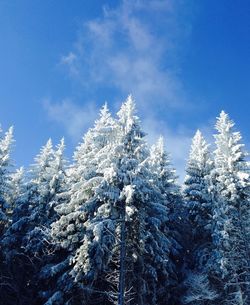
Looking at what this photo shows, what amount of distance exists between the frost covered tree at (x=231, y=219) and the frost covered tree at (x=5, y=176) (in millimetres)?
17188

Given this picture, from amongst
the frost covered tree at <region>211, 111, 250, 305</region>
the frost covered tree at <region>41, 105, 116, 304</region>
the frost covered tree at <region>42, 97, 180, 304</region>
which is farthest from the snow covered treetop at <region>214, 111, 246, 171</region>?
the frost covered tree at <region>41, 105, 116, 304</region>

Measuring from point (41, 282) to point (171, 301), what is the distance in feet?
33.2

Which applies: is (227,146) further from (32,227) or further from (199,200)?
(32,227)

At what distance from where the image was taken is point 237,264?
82.1 feet

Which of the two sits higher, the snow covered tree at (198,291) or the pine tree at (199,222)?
the pine tree at (199,222)

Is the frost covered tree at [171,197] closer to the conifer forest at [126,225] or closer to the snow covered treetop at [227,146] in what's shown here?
the conifer forest at [126,225]

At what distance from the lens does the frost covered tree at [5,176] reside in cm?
2766

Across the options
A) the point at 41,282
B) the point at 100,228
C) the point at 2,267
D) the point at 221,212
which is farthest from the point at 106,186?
the point at 2,267

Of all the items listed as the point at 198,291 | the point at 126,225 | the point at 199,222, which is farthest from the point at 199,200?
the point at 126,225

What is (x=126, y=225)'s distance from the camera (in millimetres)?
20703

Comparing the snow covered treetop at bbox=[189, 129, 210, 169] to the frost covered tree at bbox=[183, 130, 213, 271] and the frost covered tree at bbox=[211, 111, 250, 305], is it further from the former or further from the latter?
the frost covered tree at bbox=[211, 111, 250, 305]

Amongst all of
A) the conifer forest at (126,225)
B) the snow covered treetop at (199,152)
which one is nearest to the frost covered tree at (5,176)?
the conifer forest at (126,225)

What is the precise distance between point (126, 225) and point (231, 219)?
31.4 ft

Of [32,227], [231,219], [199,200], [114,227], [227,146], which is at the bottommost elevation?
[114,227]
